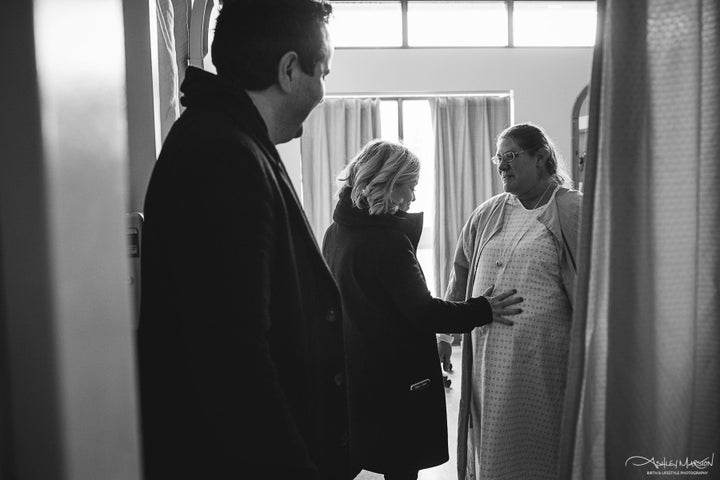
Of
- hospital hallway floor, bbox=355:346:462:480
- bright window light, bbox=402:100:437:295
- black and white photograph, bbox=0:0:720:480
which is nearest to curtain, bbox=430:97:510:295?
bright window light, bbox=402:100:437:295

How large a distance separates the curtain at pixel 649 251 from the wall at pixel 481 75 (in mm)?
5706

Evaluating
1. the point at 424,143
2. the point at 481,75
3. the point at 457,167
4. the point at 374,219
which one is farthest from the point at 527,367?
the point at 481,75

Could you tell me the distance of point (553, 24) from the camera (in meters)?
6.82

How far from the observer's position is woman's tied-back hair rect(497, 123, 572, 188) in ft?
6.75

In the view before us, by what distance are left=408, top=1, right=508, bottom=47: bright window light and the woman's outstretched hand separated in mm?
5223

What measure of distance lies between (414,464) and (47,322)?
69.0 inches

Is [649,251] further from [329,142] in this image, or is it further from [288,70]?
[329,142]

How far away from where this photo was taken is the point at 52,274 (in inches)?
14.4

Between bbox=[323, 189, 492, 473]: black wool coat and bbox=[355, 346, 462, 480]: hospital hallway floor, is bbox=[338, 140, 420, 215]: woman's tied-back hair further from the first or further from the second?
bbox=[355, 346, 462, 480]: hospital hallway floor

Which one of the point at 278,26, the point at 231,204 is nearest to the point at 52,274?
the point at 231,204

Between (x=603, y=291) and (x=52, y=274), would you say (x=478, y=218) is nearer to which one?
(x=603, y=291)

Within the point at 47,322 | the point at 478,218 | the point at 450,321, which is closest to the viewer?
the point at 47,322

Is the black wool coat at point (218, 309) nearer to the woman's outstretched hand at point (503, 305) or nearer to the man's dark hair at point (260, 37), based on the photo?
the man's dark hair at point (260, 37)

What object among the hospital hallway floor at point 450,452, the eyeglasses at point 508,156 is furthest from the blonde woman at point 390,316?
the hospital hallway floor at point 450,452
